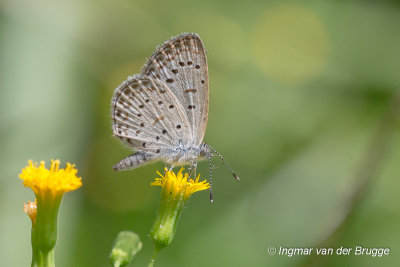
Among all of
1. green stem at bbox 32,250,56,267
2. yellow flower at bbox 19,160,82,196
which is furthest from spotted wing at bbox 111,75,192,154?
green stem at bbox 32,250,56,267

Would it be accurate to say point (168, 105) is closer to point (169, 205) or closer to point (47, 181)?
point (169, 205)

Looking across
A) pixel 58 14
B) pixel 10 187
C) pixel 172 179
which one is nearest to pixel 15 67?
pixel 58 14

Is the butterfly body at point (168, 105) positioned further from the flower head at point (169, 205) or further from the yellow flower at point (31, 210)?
the yellow flower at point (31, 210)

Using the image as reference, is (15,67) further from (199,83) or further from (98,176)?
(199,83)

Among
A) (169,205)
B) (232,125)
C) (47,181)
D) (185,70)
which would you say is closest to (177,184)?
(169,205)

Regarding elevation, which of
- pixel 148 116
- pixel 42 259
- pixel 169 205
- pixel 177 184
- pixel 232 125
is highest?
pixel 232 125

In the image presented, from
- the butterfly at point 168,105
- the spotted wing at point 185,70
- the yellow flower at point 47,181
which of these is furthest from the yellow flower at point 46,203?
the spotted wing at point 185,70

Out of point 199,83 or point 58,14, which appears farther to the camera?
point 58,14
